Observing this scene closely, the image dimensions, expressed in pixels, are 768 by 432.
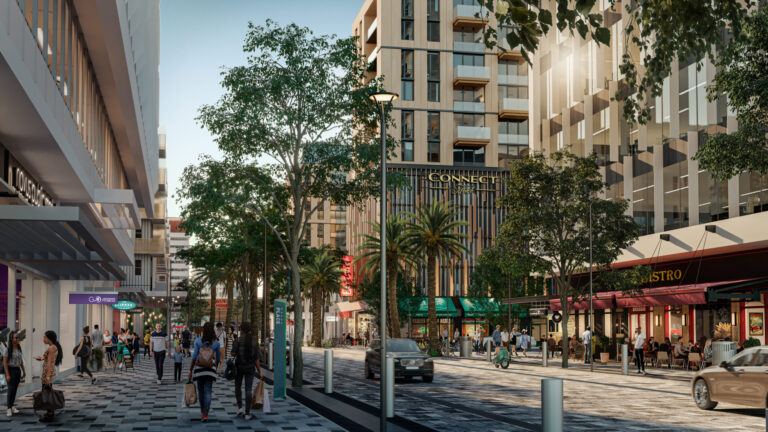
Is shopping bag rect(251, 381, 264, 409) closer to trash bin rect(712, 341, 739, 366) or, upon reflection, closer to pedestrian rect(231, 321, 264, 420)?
pedestrian rect(231, 321, 264, 420)

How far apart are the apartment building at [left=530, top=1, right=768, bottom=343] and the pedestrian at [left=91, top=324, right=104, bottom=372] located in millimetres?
21617

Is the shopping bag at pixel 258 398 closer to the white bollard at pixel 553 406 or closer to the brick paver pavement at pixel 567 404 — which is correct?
the brick paver pavement at pixel 567 404

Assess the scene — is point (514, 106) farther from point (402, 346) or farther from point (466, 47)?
point (402, 346)

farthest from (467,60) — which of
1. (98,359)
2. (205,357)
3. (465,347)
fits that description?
(205,357)

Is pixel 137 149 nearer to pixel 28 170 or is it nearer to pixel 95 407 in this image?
pixel 95 407

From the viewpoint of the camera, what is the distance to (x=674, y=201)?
41.2 metres

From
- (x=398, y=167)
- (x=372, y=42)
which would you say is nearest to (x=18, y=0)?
(x=398, y=167)

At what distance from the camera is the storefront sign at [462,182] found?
89.4 m

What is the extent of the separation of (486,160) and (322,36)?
215ft

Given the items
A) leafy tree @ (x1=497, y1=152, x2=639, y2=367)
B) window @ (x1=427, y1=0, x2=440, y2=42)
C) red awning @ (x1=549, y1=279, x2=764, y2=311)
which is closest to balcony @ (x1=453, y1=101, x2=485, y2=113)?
window @ (x1=427, y1=0, x2=440, y2=42)

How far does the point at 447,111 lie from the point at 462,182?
7738 mm

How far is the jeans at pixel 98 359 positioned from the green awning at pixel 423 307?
39.5 m

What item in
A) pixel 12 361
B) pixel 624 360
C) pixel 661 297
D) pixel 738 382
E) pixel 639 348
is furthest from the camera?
pixel 661 297

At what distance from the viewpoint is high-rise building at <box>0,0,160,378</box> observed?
39.5 feet
